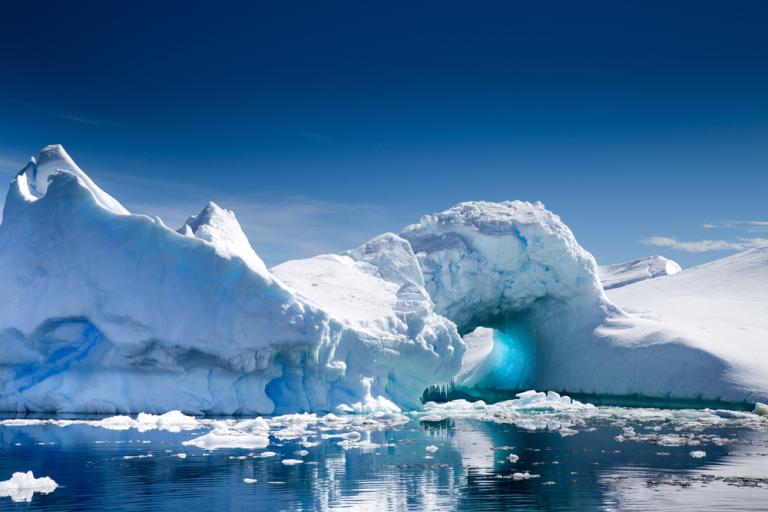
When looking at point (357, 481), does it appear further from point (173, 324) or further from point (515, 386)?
point (515, 386)

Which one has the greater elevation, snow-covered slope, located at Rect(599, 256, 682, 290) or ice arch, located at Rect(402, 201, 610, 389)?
snow-covered slope, located at Rect(599, 256, 682, 290)

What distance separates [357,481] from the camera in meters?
13.6

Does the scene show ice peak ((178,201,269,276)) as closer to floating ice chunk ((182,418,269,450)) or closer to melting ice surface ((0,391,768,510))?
melting ice surface ((0,391,768,510))

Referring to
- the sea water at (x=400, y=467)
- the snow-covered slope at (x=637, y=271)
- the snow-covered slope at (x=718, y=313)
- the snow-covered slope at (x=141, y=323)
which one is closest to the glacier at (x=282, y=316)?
the snow-covered slope at (x=141, y=323)

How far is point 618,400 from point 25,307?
848 inches

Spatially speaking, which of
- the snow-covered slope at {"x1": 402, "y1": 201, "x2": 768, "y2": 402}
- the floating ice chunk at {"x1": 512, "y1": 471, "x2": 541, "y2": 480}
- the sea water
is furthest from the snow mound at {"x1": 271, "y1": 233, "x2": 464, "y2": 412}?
the floating ice chunk at {"x1": 512, "y1": 471, "x2": 541, "y2": 480}

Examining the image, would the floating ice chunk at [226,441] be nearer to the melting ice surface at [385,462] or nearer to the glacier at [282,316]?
the melting ice surface at [385,462]

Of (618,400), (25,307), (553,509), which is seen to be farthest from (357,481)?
(618,400)

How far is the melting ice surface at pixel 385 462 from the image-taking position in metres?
11.9

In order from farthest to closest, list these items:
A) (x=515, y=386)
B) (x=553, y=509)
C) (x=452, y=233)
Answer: (x=515, y=386)
(x=452, y=233)
(x=553, y=509)

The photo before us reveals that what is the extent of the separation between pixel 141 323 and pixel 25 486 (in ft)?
38.4

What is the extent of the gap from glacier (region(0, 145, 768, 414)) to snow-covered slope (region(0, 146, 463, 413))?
0.13 feet

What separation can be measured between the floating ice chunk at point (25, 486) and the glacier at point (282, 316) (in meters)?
11.3

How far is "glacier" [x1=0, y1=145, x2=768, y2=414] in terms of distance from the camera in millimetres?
23891
